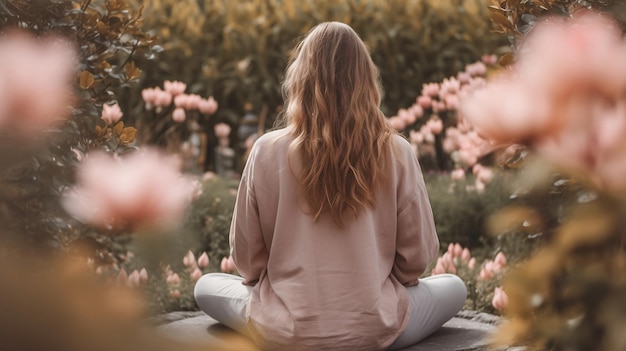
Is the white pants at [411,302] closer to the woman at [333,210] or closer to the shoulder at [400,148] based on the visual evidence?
the woman at [333,210]

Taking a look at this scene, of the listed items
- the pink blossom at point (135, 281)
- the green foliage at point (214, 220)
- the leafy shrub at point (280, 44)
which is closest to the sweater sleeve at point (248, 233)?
the green foliage at point (214, 220)

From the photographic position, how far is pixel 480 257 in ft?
15.6

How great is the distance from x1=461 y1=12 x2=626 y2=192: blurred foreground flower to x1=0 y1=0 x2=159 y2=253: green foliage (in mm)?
1539

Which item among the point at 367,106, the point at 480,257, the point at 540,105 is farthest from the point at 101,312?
the point at 480,257

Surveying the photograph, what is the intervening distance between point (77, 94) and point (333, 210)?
0.97 metres

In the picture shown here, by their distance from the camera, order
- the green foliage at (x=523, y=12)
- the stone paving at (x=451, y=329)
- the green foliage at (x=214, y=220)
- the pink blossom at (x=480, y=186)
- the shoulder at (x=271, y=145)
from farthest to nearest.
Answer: the pink blossom at (x=480, y=186)
the green foliage at (x=214, y=220)
the stone paving at (x=451, y=329)
the shoulder at (x=271, y=145)
the green foliage at (x=523, y=12)

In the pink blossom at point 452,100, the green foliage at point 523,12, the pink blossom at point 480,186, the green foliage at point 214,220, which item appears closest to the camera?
the green foliage at point 523,12

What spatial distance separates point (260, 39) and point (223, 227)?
2757 millimetres

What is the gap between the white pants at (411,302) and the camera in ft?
10.3

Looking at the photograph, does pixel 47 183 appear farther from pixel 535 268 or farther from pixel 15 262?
pixel 15 262

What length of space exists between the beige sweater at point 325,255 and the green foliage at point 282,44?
13.6ft

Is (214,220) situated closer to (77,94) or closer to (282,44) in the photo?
(77,94)

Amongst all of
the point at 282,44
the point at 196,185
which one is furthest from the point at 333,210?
the point at 282,44

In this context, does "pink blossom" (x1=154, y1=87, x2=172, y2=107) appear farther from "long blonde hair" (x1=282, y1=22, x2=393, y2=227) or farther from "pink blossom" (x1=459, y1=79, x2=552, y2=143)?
"pink blossom" (x1=459, y1=79, x2=552, y2=143)
